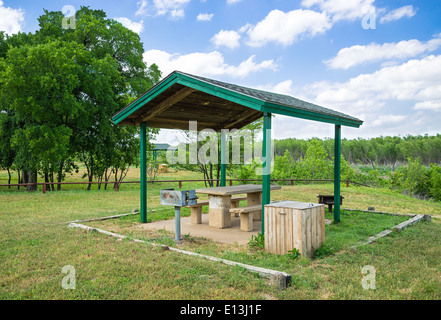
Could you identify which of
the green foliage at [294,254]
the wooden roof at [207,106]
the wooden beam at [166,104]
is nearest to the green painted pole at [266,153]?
the wooden roof at [207,106]

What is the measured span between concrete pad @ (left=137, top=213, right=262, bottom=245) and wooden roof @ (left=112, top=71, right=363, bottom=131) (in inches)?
110

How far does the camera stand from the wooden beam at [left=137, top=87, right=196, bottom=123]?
24.2 ft

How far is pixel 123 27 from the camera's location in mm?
22594

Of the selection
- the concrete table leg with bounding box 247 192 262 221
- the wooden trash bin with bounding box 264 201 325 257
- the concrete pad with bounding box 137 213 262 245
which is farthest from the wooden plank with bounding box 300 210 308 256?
the concrete table leg with bounding box 247 192 262 221

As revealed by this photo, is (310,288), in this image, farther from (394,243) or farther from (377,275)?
(394,243)

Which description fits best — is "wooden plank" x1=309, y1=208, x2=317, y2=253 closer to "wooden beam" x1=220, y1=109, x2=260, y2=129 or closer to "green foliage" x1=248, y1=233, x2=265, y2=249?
"green foliage" x1=248, y1=233, x2=265, y2=249

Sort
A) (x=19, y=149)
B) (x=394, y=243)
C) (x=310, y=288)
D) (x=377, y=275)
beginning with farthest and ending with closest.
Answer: (x=19, y=149)
(x=394, y=243)
(x=377, y=275)
(x=310, y=288)

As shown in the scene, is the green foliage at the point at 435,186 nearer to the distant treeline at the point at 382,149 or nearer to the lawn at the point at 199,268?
the distant treeline at the point at 382,149

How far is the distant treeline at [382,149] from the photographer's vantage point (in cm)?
7962

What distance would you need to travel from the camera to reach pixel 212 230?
7.77 metres
